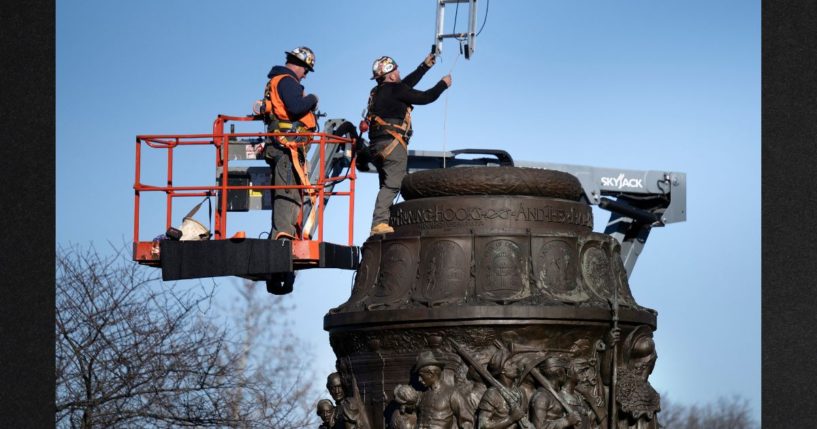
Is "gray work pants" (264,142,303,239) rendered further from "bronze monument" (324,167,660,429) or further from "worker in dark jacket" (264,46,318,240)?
"bronze monument" (324,167,660,429)

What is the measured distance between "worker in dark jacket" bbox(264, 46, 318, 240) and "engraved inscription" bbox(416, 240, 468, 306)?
2.33 metres

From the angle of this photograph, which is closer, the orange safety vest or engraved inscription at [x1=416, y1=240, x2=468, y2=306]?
engraved inscription at [x1=416, y1=240, x2=468, y2=306]

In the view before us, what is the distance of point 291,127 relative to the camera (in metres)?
22.2

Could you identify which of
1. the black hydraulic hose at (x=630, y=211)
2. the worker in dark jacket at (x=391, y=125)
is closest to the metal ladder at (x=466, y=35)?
the worker in dark jacket at (x=391, y=125)

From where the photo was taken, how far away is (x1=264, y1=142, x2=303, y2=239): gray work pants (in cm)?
2212

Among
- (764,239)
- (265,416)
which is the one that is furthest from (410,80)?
(265,416)

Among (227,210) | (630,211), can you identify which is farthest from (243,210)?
(630,211)

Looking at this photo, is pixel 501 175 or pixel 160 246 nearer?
pixel 501 175

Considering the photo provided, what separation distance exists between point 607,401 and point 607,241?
1.65 m

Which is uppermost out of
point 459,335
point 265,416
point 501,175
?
point 501,175

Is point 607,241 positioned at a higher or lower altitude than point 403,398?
higher

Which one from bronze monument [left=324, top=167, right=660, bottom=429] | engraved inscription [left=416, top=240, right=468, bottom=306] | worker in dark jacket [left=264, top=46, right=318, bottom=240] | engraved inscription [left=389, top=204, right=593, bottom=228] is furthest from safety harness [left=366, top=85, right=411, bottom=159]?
engraved inscription [left=416, top=240, right=468, bottom=306]
